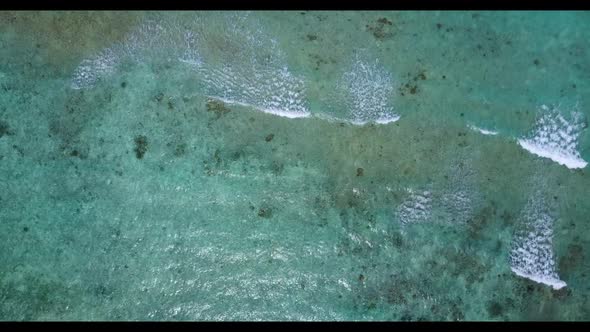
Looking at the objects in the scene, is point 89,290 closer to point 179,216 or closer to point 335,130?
point 179,216

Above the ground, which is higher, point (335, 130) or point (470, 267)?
point (335, 130)

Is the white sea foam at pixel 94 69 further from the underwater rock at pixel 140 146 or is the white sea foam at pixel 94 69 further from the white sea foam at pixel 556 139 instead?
the white sea foam at pixel 556 139

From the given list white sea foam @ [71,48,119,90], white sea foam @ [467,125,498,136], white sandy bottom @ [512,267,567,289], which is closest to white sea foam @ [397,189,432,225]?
white sea foam @ [467,125,498,136]

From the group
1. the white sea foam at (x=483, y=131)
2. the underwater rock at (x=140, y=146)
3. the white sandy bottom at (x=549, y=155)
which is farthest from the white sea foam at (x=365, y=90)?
the underwater rock at (x=140, y=146)

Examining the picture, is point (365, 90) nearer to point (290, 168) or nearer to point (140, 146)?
point (290, 168)

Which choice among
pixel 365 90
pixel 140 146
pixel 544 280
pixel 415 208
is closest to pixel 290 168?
pixel 365 90

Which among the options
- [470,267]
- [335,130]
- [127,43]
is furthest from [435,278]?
[127,43]

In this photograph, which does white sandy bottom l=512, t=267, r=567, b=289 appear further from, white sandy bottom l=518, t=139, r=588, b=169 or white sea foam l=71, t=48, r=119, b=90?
white sea foam l=71, t=48, r=119, b=90
